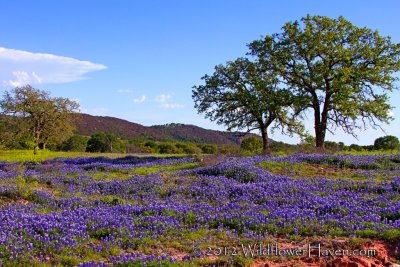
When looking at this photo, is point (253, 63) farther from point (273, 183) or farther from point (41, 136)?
point (41, 136)

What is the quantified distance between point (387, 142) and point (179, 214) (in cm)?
3143

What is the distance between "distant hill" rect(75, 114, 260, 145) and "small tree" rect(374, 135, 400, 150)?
62.9 m

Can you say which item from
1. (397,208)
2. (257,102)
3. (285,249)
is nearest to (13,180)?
(285,249)

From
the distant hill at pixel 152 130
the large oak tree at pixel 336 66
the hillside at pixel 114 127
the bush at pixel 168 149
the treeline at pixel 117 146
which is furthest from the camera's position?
the distant hill at pixel 152 130

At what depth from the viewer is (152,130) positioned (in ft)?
390

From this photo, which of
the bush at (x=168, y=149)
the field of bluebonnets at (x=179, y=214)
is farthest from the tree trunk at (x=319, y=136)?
the bush at (x=168, y=149)

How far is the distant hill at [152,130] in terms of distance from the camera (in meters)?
104

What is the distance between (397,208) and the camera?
1007cm

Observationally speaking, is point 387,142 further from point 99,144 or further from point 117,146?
point 99,144

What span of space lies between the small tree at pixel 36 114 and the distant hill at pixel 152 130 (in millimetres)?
54126

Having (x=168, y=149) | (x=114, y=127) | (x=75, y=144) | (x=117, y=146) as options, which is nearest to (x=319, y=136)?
(x=168, y=149)

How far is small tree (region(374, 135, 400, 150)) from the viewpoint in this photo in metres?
35.4

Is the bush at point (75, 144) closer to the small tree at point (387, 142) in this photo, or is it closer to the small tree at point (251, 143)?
the small tree at point (251, 143)

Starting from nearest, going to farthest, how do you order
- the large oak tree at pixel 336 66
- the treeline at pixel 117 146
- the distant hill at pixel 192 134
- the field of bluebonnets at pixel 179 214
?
the field of bluebonnets at pixel 179 214
the large oak tree at pixel 336 66
the treeline at pixel 117 146
the distant hill at pixel 192 134
